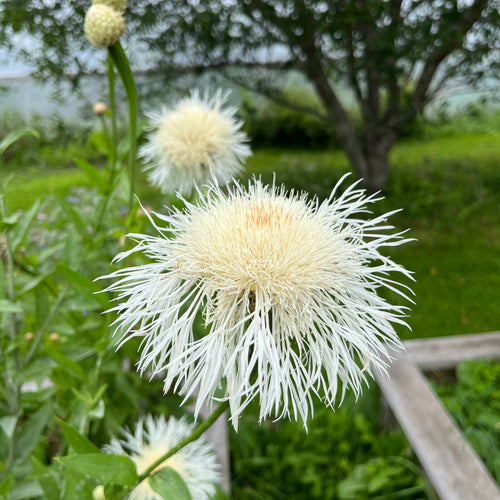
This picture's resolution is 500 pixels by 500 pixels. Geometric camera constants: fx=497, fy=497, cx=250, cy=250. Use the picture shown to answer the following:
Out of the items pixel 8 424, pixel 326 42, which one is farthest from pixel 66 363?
pixel 326 42

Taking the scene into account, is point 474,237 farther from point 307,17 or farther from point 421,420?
point 421,420

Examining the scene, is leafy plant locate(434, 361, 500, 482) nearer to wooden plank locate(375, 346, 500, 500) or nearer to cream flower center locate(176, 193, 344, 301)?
wooden plank locate(375, 346, 500, 500)

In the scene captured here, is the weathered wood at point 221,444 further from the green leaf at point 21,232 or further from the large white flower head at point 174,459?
the green leaf at point 21,232

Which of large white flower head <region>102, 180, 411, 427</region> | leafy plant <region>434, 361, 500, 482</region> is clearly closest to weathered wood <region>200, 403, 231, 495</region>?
leafy plant <region>434, 361, 500, 482</region>

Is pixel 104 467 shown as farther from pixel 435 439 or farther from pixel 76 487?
pixel 435 439

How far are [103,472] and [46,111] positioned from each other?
4.61 metres

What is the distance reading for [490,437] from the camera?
1391mm

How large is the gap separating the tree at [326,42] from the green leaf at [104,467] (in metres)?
2.09

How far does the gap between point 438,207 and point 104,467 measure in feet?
11.0

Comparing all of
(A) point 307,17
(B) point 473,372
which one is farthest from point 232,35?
(B) point 473,372

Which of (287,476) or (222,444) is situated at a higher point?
(222,444)

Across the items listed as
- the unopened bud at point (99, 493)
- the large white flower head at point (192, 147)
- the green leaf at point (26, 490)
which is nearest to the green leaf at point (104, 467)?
the unopened bud at point (99, 493)

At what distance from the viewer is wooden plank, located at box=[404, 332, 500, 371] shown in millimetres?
1716

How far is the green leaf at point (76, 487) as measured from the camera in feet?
2.00
